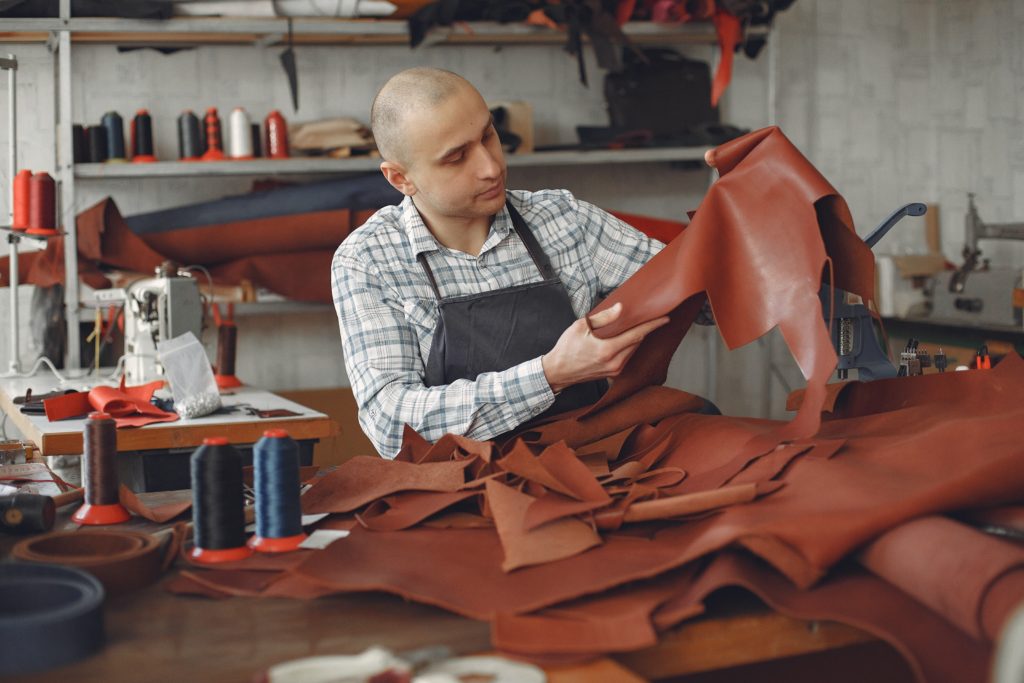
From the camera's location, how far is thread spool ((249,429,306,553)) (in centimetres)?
142

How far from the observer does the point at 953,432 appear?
139 cm

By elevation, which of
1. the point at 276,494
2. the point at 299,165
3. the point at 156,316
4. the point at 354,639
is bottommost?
the point at 354,639

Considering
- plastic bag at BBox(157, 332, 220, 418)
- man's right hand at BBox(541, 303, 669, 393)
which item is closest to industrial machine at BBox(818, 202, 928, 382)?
man's right hand at BBox(541, 303, 669, 393)

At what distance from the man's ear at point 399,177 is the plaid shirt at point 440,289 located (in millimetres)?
34

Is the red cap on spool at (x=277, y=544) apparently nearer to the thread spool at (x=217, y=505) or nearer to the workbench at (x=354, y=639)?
the thread spool at (x=217, y=505)

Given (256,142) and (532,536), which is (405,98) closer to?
(532,536)

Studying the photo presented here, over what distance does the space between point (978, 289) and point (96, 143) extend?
355cm

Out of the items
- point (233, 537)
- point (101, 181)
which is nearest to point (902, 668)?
point (233, 537)

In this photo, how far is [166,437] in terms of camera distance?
2.76m

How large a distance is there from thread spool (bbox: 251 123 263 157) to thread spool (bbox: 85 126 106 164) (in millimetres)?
576

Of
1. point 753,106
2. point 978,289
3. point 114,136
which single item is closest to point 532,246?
point 114,136

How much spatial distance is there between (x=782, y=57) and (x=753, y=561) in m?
4.49

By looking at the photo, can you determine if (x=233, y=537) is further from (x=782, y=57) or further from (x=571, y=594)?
(x=782, y=57)

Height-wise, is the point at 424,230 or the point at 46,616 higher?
the point at 424,230
